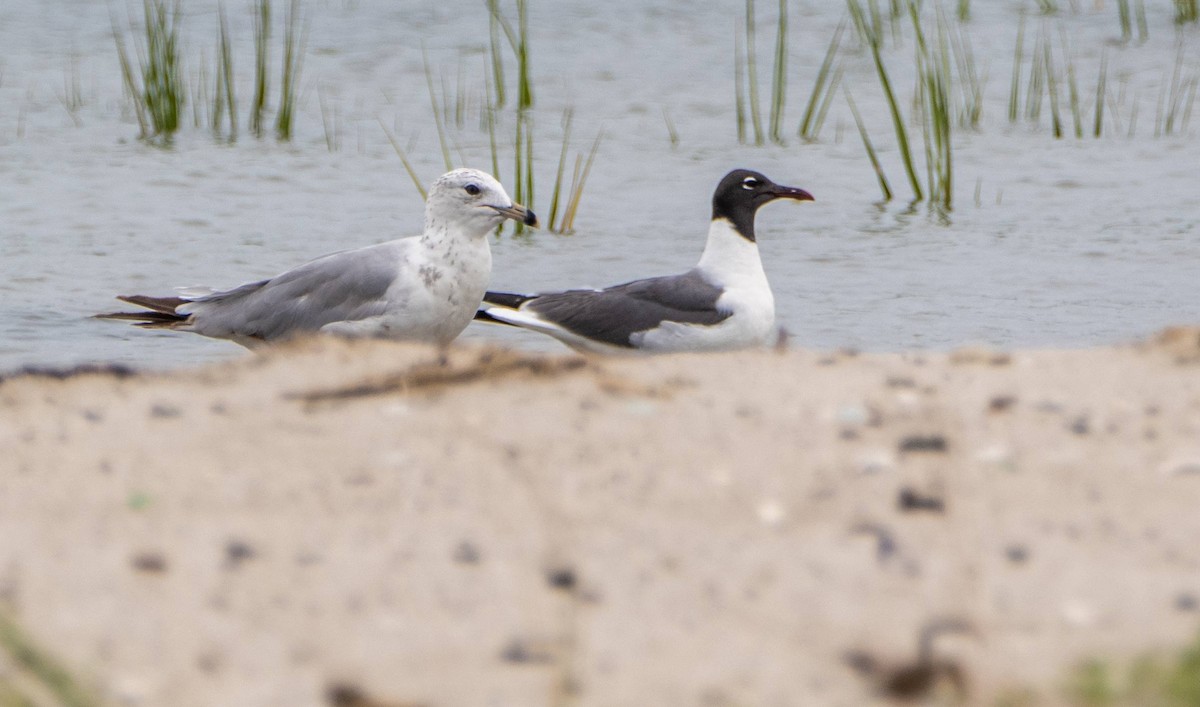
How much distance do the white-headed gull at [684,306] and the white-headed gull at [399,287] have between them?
1.65 ft

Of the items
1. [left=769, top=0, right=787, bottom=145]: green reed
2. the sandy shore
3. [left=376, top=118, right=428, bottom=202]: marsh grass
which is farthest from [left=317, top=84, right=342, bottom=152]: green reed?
the sandy shore

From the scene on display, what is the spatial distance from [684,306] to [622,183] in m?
3.96

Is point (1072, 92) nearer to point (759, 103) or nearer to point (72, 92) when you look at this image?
point (759, 103)

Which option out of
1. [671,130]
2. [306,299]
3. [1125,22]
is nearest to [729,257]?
[306,299]

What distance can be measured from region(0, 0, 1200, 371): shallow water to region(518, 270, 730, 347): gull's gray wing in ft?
2.85

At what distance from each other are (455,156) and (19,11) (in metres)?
6.12

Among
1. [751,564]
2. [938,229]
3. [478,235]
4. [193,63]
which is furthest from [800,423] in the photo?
[193,63]

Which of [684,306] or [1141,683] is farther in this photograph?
[684,306]

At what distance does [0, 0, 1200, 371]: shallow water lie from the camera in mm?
7512

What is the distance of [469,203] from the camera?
5.79 metres

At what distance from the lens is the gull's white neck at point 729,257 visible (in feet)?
20.3

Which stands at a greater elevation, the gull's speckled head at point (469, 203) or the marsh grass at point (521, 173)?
the gull's speckled head at point (469, 203)

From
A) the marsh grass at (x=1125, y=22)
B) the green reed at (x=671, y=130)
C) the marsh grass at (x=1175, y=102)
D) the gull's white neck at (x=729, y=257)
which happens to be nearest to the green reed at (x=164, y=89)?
the green reed at (x=671, y=130)

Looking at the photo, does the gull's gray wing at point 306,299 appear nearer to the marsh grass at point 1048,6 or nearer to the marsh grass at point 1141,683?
the marsh grass at point 1141,683
